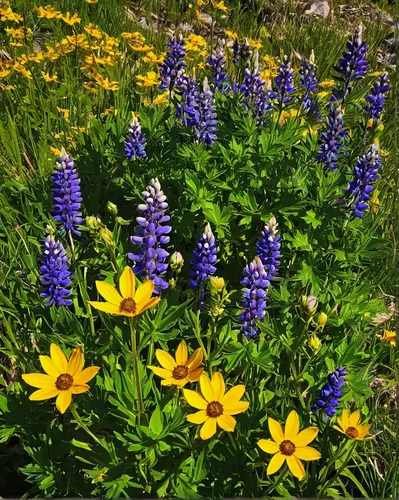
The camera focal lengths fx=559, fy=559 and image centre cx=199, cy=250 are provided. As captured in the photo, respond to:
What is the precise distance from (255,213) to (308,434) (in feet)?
3.59

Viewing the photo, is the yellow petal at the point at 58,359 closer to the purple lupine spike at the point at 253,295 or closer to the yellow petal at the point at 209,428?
the yellow petal at the point at 209,428

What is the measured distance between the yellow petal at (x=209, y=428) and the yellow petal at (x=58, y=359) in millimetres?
402

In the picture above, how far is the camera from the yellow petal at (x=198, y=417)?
1413mm

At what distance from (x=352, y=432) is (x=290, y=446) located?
25 cm

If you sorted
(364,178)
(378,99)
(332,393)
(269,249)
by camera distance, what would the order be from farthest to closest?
(378,99) < (364,178) < (269,249) < (332,393)

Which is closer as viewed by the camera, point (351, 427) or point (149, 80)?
point (351, 427)

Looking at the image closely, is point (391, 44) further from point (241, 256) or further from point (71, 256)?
point (71, 256)

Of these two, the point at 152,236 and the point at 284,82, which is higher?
the point at 284,82

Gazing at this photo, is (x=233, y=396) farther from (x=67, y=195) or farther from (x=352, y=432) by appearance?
(x=67, y=195)

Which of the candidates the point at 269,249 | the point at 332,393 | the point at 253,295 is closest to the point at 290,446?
the point at 332,393

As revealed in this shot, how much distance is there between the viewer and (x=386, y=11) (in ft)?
23.7

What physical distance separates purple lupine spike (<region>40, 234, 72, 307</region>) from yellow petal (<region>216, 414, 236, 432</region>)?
0.74m

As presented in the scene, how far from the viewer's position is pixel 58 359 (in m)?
1.51

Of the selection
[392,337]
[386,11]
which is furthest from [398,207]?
[386,11]
